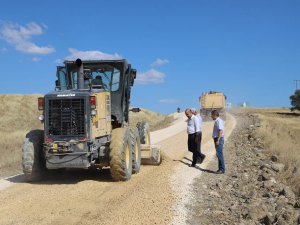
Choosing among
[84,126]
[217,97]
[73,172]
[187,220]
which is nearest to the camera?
[187,220]

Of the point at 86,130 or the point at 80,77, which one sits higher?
the point at 80,77

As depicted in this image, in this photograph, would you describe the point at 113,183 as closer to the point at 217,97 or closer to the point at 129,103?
the point at 129,103

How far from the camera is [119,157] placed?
1113 centimetres

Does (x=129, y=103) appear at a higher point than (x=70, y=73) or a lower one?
lower

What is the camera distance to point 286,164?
1566 cm

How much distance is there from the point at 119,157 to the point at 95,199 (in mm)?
1829

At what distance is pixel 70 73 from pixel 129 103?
6.67 ft

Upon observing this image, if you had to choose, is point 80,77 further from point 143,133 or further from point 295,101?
point 295,101

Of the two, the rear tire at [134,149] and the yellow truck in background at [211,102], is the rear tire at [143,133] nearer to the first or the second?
the rear tire at [134,149]

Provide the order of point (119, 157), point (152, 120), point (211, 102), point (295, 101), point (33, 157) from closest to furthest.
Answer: point (119, 157) < point (33, 157) < point (211, 102) < point (152, 120) < point (295, 101)

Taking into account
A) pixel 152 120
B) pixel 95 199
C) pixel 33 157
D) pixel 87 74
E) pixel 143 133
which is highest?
pixel 87 74

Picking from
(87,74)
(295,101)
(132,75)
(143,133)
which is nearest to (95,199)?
(87,74)

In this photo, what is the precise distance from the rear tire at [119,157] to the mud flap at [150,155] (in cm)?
257

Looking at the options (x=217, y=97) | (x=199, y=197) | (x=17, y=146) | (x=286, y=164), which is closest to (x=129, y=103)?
(x=199, y=197)
